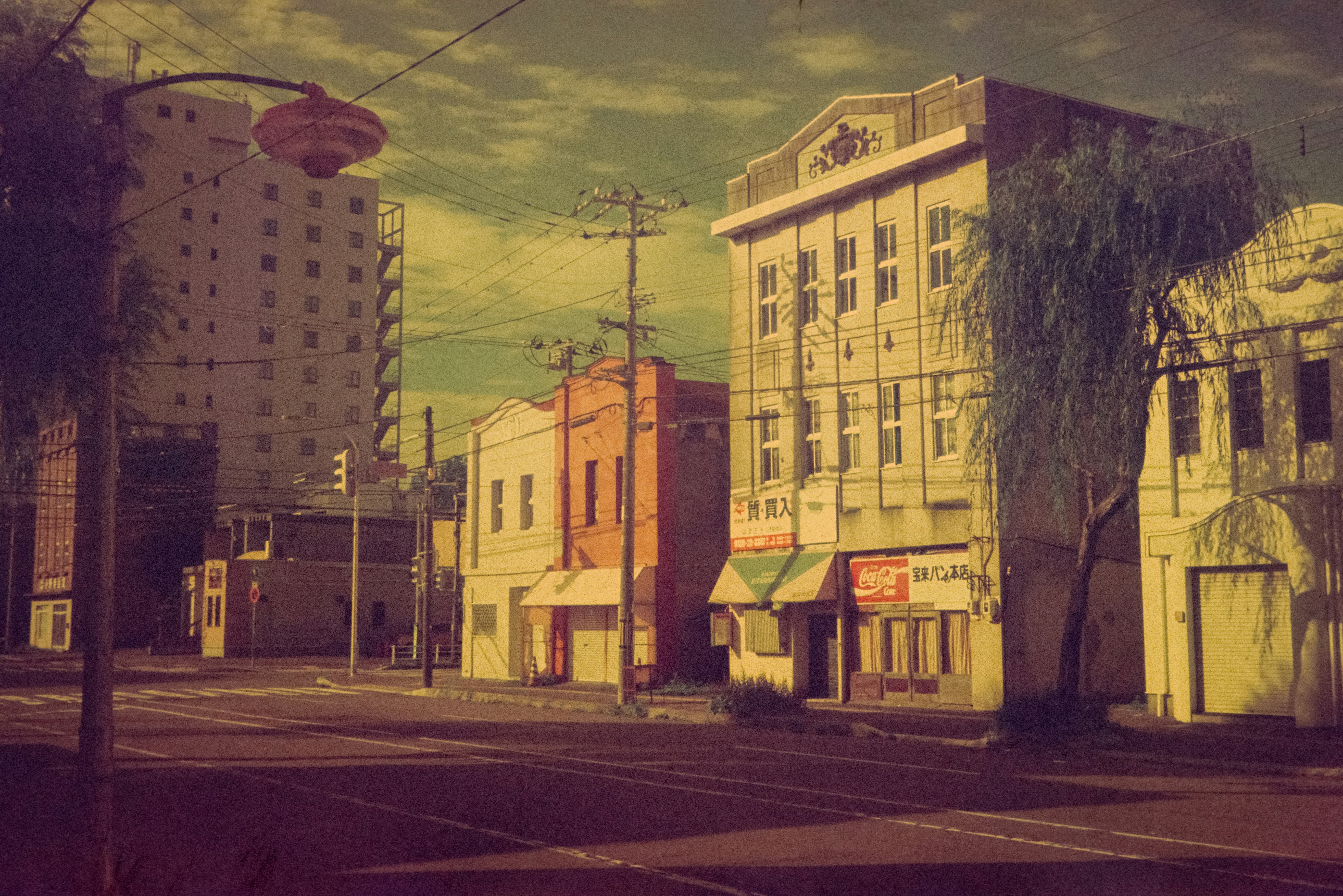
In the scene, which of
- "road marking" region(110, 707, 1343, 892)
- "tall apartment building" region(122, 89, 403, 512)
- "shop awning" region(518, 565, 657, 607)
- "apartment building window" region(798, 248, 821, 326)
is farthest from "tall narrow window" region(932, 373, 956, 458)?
"tall apartment building" region(122, 89, 403, 512)

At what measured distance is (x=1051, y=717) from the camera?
72.9 ft

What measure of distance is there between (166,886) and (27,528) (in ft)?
306

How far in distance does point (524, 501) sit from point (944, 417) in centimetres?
1982

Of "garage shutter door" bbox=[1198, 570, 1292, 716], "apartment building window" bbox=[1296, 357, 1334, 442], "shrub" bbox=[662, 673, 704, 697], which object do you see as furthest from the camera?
"shrub" bbox=[662, 673, 704, 697]

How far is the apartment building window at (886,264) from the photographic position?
32.2 metres

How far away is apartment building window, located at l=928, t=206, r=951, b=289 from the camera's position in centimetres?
3058

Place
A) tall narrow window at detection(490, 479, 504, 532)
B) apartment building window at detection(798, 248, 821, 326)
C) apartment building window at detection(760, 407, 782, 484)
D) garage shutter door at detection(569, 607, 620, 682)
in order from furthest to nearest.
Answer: tall narrow window at detection(490, 479, 504, 532) → garage shutter door at detection(569, 607, 620, 682) → apartment building window at detection(760, 407, 782, 484) → apartment building window at detection(798, 248, 821, 326)

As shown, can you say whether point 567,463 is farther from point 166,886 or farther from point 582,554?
point 166,886

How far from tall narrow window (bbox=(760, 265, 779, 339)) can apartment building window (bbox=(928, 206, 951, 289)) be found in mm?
5759

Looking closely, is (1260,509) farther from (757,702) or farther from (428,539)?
(428,539)

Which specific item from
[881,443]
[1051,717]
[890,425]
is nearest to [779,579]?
[881,443]

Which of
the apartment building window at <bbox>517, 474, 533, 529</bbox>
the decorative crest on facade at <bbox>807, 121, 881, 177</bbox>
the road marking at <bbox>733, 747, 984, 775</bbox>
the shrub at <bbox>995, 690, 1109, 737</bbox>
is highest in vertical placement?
the decorative crest on facade at <bbox>807, 121, 881, 177</bbox>

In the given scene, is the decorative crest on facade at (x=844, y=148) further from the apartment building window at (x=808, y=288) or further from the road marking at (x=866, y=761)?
the road marking at (x=866, y=761)

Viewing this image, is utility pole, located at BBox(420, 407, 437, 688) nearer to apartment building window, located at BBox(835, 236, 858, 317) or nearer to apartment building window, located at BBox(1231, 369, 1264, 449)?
apartment building window, located at BBox(835, 236, 858, 317)
